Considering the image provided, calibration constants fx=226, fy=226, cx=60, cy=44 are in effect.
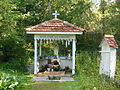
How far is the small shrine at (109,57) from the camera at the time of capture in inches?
384

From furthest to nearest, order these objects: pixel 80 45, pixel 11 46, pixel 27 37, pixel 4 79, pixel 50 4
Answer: pixel 50 4
pixel 80 45
pixel 27 37
pixel 11 46
pixel 4 79

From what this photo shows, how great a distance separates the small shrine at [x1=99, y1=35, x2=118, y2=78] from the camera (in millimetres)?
9764

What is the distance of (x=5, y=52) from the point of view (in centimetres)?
1656

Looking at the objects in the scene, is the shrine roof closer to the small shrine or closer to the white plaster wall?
the white plaster wall

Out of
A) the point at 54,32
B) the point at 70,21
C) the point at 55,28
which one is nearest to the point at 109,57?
the point at 54,32

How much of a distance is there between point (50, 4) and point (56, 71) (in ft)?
31.3

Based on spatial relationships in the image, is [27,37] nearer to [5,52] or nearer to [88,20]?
[5,52]

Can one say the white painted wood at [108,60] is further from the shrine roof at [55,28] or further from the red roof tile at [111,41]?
the shrine roof at [55,28]

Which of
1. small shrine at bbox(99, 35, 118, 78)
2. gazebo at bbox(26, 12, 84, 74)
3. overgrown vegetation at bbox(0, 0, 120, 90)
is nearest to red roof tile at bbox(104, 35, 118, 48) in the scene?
small shrine at bbox(99, 35, 118, 78)

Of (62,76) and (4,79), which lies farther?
(62,76)

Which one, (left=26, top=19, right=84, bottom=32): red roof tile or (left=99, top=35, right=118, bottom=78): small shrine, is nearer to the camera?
(left=99, top=35, right=118, bottom=78): small shrine

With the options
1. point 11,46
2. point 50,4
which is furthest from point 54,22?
point 50,4

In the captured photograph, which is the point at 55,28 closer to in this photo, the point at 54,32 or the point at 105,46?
the point at 54,32

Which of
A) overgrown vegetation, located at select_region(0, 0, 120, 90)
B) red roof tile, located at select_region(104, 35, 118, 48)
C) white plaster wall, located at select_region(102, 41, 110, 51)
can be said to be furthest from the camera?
overgrown vegetation, located at select_region(0, 0, 120, 90)
